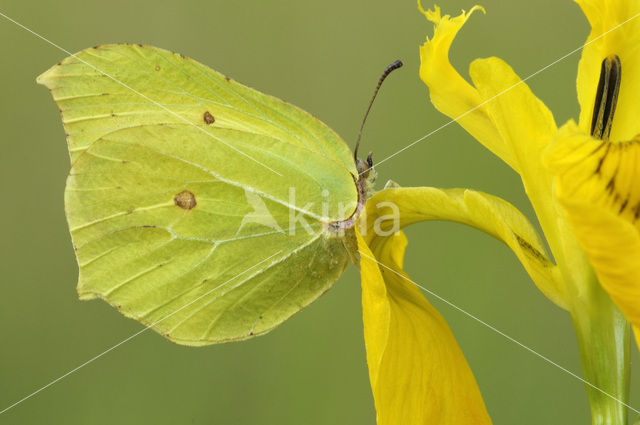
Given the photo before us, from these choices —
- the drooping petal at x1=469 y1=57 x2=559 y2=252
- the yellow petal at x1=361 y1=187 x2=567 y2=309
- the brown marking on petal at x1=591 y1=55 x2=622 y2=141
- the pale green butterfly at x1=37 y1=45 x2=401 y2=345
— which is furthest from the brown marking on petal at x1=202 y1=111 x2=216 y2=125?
the brown marking on petal at x1=591 y1=55 x2=622 y2=141

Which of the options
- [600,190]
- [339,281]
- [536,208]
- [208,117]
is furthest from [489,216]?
[339,281]

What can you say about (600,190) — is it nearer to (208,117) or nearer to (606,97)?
(606,97)

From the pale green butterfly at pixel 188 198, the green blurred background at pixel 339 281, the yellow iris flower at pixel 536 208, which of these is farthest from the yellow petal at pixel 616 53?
the green blurred background at pixel 339 281

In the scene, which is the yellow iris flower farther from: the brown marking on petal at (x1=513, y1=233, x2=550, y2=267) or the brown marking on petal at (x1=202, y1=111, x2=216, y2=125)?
the brown marking on petal at (x1=202, y1=111, x2=216, y2=125)

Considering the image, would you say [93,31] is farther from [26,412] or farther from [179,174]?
[179,174]

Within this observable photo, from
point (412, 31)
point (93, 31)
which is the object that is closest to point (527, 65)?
point (412, 31)

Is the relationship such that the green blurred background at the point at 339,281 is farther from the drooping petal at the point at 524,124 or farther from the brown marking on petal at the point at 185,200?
the drooping petal at the point at 524,124
